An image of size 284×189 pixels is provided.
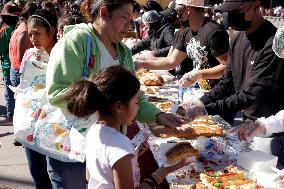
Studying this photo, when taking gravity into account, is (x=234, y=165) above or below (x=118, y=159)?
below

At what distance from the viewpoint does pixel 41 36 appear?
2.83 meters

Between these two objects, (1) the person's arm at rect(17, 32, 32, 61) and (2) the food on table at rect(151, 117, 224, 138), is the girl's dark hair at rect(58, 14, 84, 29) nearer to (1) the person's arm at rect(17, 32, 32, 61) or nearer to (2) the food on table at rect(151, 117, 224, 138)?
(1) the person's arm at rect(17, 32, 32, 61)

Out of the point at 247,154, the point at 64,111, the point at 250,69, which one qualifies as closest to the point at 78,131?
the point at 64,111

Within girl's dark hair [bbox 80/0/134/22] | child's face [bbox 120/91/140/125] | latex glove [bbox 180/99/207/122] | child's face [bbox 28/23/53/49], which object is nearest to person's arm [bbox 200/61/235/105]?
latex glove [bbox 180/99/207/122]

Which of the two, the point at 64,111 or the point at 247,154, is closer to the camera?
the point at 64,111

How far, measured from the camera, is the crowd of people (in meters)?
1.56

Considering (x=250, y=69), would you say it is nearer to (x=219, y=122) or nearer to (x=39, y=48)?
(x=219, y=122)

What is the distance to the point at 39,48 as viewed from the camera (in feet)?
9.29

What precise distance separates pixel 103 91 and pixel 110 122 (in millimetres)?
132

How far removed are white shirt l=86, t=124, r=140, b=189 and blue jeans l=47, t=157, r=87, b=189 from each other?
A: 14.3 inches

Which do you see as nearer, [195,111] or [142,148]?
[142,148]

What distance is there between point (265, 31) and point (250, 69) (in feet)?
0.82

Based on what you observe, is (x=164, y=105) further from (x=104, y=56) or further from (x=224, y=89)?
(x=104, y=56)

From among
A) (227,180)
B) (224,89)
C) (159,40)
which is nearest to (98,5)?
(227,180)
